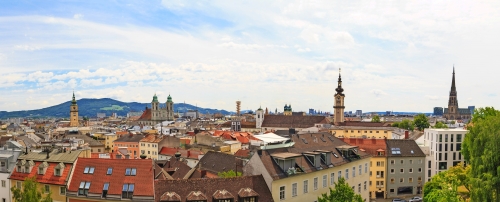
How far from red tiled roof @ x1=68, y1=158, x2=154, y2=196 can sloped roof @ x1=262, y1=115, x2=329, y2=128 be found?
139 meters

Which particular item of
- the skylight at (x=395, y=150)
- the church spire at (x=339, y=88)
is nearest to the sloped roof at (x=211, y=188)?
the skylight at (x=395, y=150)

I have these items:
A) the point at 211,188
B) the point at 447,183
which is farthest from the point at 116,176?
the point at 447,183

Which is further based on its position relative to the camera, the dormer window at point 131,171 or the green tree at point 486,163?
the dormer window at point 131,171

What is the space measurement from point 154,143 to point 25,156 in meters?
52.4

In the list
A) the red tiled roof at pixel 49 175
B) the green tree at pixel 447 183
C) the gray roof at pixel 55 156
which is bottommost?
the green tree at pixel 447 183

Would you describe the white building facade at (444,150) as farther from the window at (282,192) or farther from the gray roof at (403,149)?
the window at (282,192)

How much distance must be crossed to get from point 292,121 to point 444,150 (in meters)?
106

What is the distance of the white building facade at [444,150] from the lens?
77.9 metres

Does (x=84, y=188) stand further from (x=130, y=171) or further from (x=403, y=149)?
(x=403, y=149)

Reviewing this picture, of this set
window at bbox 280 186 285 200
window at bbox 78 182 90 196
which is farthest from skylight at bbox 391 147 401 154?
window at bbox 78 182 90 196

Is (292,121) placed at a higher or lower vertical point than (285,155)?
lower

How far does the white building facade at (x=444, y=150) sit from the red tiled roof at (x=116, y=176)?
194ft

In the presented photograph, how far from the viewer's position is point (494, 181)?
37938 millimetres

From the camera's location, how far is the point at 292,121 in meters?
182
